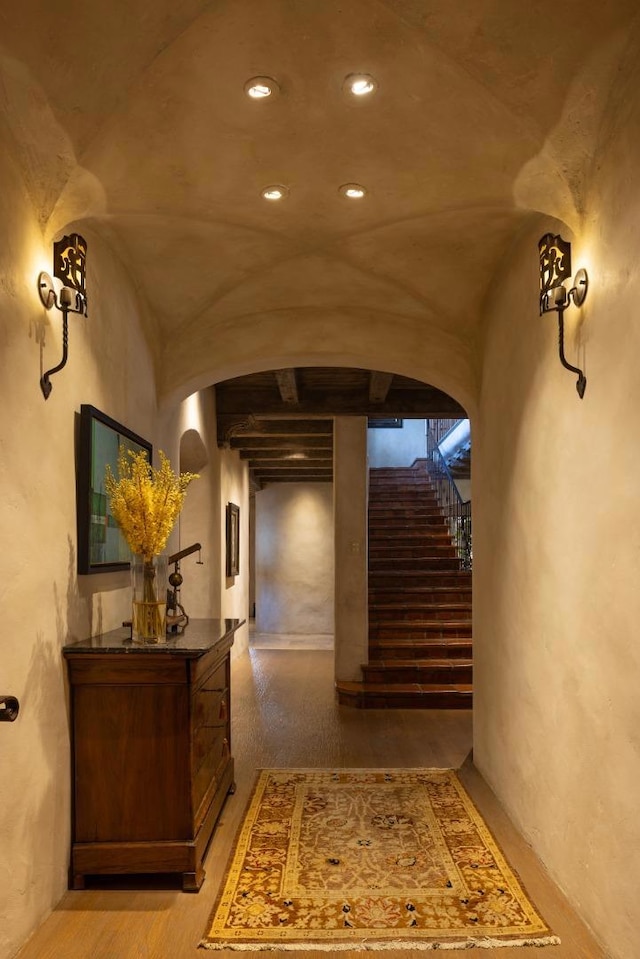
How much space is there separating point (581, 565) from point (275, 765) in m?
2.91

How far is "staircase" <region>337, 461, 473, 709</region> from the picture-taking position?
23.0 feet

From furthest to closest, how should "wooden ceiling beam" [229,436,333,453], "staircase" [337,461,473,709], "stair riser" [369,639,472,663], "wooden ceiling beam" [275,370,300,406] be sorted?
"wooden ceiling beam" [229,436,333,453] → "stair riser" [369,639,472,663] → "staircase" [337,461,473,709] → "wooden ceiling beam" [275,370,300,406]

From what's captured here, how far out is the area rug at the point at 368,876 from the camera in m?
2.72

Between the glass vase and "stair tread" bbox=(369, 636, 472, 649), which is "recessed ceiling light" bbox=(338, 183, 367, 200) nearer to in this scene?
the glass vase

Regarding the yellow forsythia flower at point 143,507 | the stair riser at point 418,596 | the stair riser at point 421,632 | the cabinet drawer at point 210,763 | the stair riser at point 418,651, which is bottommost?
the stair riser at point 418,651

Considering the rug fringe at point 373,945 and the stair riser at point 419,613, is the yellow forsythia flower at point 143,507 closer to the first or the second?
the rug fringe at point 373,945

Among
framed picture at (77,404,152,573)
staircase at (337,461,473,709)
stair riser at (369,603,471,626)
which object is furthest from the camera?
stair riser at (369,603,471,626)

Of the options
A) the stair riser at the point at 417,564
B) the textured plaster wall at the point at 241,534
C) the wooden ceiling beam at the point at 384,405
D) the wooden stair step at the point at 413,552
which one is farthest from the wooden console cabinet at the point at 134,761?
the wooden stair step at the point at 413,552

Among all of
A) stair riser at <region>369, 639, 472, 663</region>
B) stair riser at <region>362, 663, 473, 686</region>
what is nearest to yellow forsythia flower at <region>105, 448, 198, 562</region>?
stair riser at <region>362, 663, 473, 686</region>

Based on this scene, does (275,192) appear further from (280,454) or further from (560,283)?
(280,454)

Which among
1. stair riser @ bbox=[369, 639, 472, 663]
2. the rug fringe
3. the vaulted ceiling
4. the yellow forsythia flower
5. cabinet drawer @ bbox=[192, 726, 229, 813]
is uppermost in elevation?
the vaulted ceiling

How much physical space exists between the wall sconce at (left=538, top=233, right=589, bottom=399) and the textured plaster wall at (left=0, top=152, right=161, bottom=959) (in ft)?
6.64

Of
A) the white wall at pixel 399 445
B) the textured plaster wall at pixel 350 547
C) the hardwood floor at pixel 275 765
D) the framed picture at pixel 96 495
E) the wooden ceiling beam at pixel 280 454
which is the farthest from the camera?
the white wall at pixel 399 445

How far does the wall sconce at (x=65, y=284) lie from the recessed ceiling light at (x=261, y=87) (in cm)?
90
